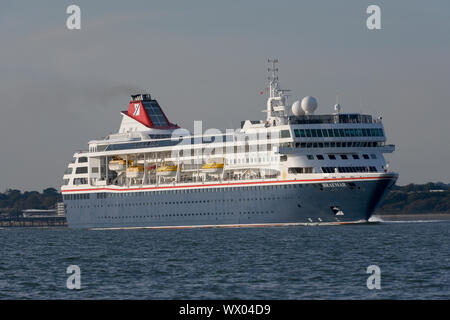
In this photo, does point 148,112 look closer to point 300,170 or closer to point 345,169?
point 300,170

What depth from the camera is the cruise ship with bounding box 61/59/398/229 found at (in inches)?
3100

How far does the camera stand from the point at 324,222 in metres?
79.1

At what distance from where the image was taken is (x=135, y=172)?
97000 mm

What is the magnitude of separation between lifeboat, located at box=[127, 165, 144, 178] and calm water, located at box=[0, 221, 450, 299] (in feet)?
84.2

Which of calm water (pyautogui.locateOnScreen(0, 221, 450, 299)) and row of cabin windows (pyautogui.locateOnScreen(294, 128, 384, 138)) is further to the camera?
row of cabin windows (pyautogui.locateOnScreen(294, 128, 384, 138))

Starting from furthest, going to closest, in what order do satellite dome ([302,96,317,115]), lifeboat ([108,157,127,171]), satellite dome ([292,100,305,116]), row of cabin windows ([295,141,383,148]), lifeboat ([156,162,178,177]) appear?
1. lifeboat ([108,157,127,171])
2. lifeboat ([156,162,178,177])
3. satellite dome ([292,100,305,116])
4. satellite dome ([302,96,317,115])
5. row of cabin windows ([295,141,383,148])

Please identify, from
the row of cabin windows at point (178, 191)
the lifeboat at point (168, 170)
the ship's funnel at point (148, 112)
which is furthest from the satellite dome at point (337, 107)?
the ship's funnel at point (148, 112)

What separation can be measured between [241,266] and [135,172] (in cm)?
Result: 5256

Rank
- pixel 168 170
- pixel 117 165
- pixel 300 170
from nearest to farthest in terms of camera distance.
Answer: pixel 300 170 → pixel 168 170 → pixel 117 165

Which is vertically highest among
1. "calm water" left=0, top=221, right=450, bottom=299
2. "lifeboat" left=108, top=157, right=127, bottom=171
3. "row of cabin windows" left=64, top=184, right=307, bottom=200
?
"lifeboat" left=108, top=157, right=127, bottom=171

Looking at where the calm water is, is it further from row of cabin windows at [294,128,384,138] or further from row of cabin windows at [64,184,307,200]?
row of cabin windows at [294,128,384,138]

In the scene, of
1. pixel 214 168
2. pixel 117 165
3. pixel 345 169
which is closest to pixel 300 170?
pixel 345 169

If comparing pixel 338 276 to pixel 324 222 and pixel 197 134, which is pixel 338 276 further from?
pixel 197 134

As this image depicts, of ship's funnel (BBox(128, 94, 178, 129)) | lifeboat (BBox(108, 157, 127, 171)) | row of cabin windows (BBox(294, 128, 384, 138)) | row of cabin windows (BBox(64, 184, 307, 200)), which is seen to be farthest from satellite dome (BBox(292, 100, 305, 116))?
lifeboat (BBox(108, 157, 127, 171))
